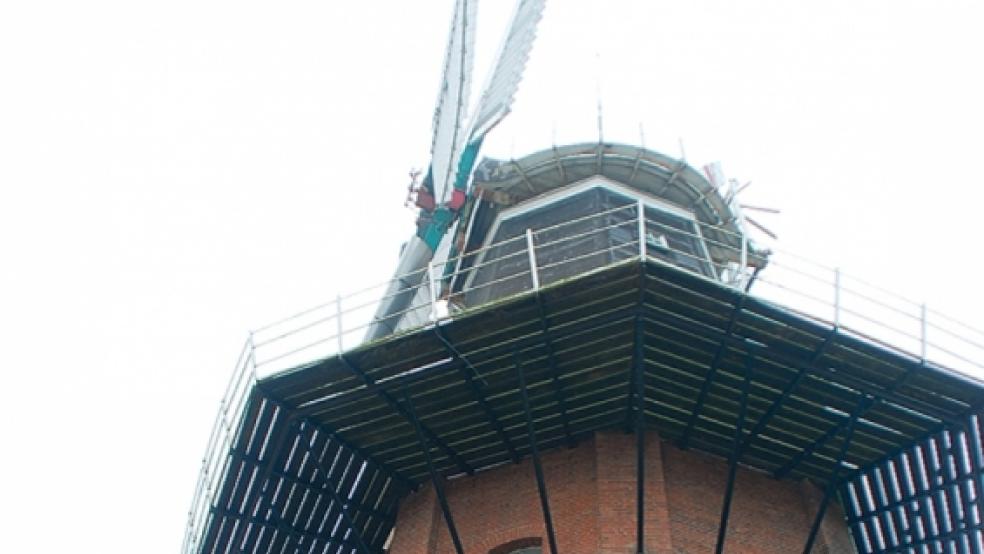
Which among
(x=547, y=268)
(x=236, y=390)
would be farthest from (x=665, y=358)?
(x=236, y=390)

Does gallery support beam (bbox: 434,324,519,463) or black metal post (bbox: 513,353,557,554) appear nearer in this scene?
black metal post (bbox: 513,353,557,554)

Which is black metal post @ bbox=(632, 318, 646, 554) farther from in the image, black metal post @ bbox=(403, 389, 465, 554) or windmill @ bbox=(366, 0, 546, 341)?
windmill @ bbox=(366, 0, 546, 341)

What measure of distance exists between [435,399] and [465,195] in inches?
234

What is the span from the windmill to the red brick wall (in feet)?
11.5

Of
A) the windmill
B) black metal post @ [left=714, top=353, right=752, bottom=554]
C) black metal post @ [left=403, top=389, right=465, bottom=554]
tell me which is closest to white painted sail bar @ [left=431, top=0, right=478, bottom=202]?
the windmill

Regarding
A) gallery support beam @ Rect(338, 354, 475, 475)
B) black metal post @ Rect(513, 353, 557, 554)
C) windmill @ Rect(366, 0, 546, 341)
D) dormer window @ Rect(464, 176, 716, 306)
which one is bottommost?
black metal post @ Rect(513, 353, 557, 554)

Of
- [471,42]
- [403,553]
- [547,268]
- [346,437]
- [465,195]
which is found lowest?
[403,553]

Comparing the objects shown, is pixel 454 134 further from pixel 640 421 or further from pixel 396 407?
pixel 640 421

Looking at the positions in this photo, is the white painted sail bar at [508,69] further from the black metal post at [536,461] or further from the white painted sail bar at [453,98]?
the black metal post at [536,461]

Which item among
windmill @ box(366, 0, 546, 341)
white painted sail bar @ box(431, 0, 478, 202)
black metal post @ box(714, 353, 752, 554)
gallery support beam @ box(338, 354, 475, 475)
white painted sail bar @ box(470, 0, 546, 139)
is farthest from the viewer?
white painted sail bar @ box(431, 0, 478, 202)

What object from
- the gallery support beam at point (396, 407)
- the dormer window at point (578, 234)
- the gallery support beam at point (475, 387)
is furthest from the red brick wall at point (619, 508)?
the dormer window at point (578, 234)

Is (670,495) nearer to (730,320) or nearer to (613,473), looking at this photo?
(613,473)

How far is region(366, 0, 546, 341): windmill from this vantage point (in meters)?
19.6

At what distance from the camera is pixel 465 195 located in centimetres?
2036
